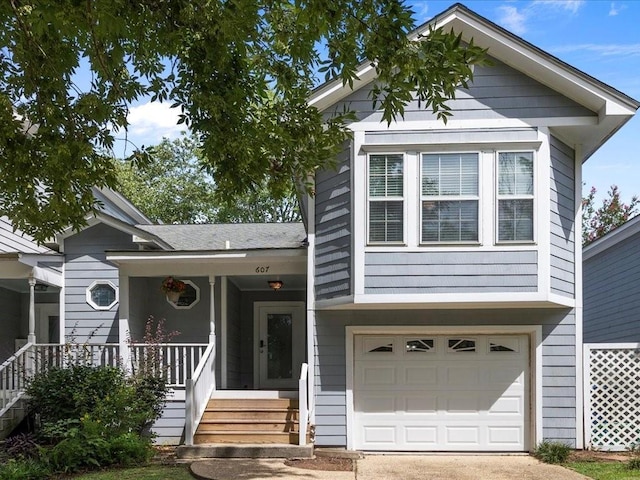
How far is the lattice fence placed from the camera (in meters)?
11.0

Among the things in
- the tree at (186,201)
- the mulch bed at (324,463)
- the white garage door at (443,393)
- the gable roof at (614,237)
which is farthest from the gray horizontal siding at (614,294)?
the tree at (186,201)

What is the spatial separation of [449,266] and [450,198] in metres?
0.99

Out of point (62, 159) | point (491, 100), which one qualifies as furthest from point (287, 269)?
point (62, 159)

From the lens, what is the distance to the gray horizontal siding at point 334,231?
1097cm

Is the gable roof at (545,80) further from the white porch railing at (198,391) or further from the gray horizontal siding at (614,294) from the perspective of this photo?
the gray horizontal siding at (614,294)

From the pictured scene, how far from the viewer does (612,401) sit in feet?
38.0

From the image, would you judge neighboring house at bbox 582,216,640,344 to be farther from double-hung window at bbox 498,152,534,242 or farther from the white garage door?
double-hung window at bbox 498,152,534,242

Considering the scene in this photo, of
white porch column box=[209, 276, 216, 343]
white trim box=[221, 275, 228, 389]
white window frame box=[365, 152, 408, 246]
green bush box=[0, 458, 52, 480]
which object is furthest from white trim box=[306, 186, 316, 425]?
green bush box=[0, 458, 52, 480]

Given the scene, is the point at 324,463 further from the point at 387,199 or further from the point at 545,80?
the point at 545,80

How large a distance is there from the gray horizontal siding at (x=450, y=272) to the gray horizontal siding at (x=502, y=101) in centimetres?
206

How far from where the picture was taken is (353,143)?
35.7ft

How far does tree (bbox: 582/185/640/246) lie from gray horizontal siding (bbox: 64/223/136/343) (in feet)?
76.0

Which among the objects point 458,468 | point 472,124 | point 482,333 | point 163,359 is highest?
point 472,124

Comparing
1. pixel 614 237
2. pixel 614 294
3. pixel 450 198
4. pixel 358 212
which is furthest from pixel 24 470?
pixel 614 294
